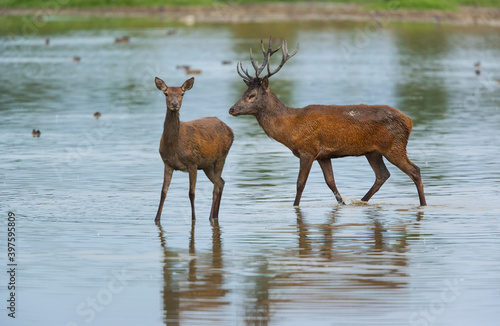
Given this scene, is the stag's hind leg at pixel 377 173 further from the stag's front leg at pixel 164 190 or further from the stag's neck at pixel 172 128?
the stag's neck at pixel 172 128

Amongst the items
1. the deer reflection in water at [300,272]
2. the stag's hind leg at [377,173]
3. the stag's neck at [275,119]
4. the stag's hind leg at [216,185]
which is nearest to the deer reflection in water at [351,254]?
the deer reflection in water at [300,272]

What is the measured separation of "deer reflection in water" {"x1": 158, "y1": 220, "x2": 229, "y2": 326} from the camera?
9.34m

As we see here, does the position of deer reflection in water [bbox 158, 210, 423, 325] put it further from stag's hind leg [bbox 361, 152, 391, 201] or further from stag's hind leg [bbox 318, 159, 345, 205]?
stag's hind leg [bbox 361, 152, 391, 201]

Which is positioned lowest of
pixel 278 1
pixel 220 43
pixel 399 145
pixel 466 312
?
pixel 466 312

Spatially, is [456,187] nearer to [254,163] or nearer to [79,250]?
[254,163]

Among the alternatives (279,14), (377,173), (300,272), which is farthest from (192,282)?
(279,14)

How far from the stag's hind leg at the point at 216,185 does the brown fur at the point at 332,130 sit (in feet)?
3.13

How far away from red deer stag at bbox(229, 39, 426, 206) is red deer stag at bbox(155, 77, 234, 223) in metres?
0.84

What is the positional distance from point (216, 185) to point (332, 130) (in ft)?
5.89

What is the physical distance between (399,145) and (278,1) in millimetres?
87906

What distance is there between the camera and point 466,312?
923cm

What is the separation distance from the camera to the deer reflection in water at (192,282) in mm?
9338

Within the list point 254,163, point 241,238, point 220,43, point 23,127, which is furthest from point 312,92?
point 220,43

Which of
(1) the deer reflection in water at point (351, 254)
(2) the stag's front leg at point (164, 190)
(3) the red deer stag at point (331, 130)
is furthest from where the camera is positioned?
(3) the red deer stag at point (331, 130)
